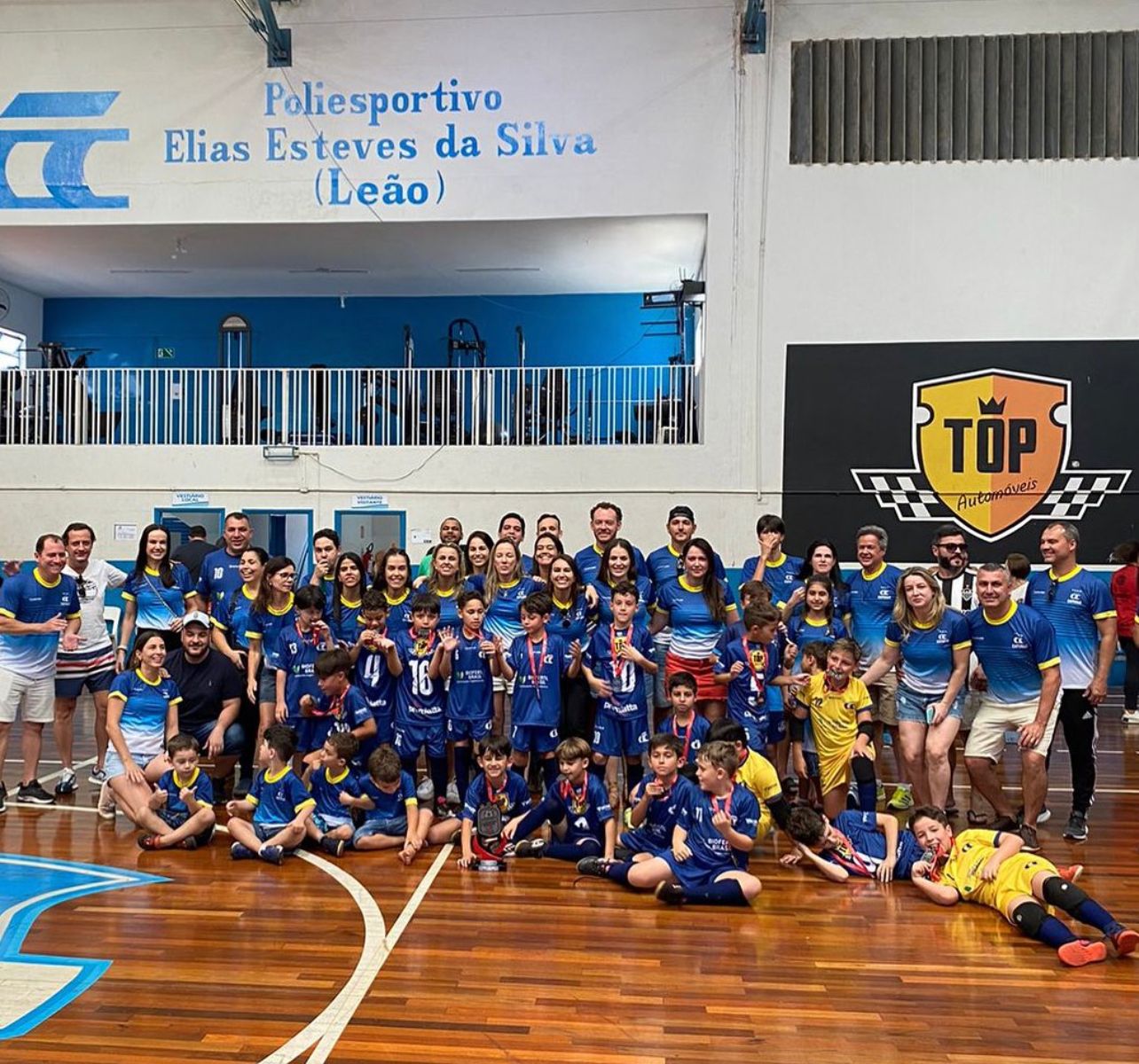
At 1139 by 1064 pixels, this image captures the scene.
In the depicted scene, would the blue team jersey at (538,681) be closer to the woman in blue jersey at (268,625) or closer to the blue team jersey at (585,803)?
the blue team jersey at (585,803)

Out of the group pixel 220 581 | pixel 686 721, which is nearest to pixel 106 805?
pixel 220 581

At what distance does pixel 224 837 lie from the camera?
20.7 ft

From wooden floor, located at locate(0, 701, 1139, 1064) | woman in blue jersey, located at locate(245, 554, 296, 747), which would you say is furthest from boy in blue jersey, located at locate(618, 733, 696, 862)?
woman in blue jersey, located at locate(245, 554, 296, 747)

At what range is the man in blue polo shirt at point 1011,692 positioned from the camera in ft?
19.7

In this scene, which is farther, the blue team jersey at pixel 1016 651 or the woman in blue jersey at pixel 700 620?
the woman in blue jersey at pixel 700 620

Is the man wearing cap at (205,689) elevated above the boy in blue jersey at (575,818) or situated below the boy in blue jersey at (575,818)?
above

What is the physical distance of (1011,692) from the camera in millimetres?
6148

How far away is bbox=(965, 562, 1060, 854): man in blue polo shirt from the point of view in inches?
236

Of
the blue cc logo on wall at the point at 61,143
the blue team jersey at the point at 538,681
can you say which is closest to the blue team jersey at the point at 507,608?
the blue team jersey at the point at 538,681

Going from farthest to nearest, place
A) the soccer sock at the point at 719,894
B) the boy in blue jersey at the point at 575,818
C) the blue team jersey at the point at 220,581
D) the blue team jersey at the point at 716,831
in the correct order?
the blue team jersey at the point at 220,581 → the boy in blue jersey at the point at 575,818 → the blue team jersey at the point at 716,831 → the soccer sock at the point at 719,894

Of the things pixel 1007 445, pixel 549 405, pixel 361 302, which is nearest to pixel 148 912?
pixel 549 405

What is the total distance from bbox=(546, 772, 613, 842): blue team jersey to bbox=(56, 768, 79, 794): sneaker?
3.57 meters

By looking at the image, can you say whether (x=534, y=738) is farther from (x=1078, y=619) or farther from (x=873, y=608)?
(x=1078, y=619)

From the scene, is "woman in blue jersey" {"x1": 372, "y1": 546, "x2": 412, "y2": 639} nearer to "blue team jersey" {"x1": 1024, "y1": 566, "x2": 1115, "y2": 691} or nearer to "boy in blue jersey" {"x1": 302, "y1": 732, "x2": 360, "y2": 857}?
"boy in blue jersey" {"x1": 302, "y1": 732, "x2": 360, "y2": 857}
